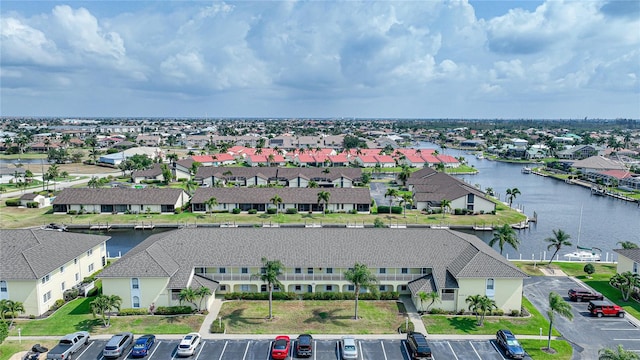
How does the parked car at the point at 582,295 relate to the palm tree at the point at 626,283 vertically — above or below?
below

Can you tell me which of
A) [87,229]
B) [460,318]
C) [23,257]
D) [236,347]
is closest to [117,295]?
[23,257]

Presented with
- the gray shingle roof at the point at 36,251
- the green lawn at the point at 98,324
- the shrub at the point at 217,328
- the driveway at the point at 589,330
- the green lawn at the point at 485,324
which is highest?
the gray shingle roof at the point at 36,251

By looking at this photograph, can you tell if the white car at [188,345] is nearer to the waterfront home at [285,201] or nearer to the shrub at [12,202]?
the waterfront home at [285,201]

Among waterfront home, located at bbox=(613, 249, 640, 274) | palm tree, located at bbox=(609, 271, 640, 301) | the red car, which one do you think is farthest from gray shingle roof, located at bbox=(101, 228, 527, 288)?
waterfront home, located at bbox=(613, 249, 640, 274)

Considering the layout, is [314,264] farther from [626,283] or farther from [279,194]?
[279,194]

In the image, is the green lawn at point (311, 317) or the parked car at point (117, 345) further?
the green lawn at point (311, 317)

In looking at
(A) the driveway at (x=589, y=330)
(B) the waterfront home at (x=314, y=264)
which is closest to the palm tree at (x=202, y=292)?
(B) the waterfront home at (x=314, y=264)

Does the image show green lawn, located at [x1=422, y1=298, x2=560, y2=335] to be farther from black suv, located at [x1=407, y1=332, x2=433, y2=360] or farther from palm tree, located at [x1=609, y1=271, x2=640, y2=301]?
palm tree, located at [x1=609, y1=271, x2=640, y2=301]
